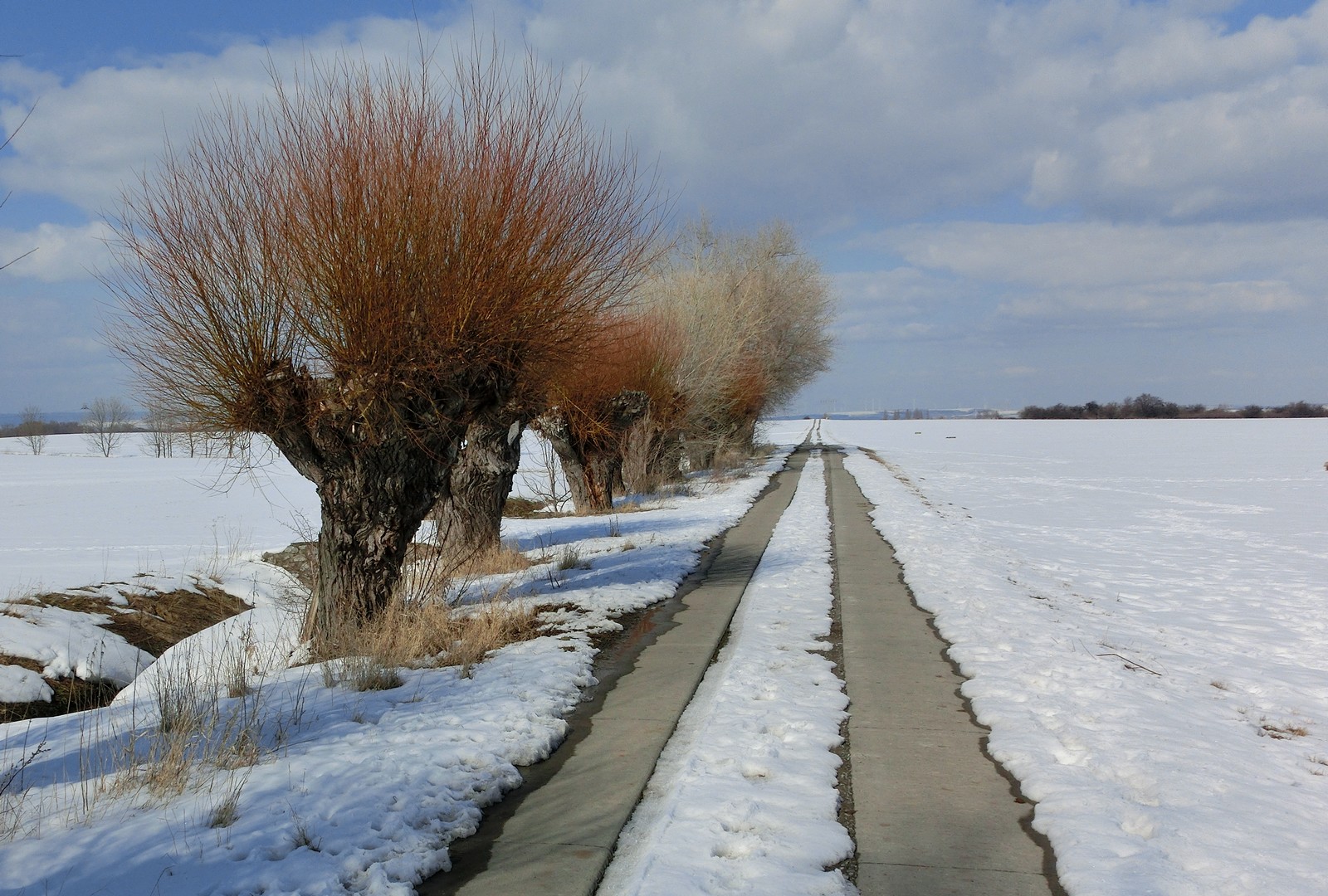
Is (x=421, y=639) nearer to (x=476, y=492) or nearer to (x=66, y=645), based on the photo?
(x=66, y=645)

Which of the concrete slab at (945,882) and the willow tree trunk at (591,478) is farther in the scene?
the willow tree trunk at (591,478)

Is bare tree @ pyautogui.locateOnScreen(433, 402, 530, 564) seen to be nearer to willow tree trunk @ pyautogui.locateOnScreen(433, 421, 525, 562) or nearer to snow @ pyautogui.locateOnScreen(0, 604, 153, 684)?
willow tree trunk @ pyautogui.locateOnScreen(433, 421, 525, 562)

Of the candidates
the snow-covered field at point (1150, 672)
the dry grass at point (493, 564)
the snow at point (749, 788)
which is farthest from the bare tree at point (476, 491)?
the snow-covered field at point (1150, 672)

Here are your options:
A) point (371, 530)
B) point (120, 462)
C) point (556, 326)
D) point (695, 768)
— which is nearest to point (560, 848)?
point (695, 768)

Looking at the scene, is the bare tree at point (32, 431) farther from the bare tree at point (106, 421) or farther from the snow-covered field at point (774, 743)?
the snow-covered field at point (774, 743)

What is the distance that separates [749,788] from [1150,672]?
4199 mm

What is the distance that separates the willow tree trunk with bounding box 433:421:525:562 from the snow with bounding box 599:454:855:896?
5.47 m

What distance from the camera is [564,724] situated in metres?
5.18

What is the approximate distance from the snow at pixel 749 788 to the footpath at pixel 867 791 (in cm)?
12

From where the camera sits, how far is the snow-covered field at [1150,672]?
146 inches

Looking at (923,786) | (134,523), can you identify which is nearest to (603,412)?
(134,523)

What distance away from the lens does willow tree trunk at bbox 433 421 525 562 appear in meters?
11.6

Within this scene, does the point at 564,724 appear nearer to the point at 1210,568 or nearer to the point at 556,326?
the point at 556,326

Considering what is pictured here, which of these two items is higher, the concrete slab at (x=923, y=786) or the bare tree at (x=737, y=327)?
the bare tree at (x=737, y=327)
